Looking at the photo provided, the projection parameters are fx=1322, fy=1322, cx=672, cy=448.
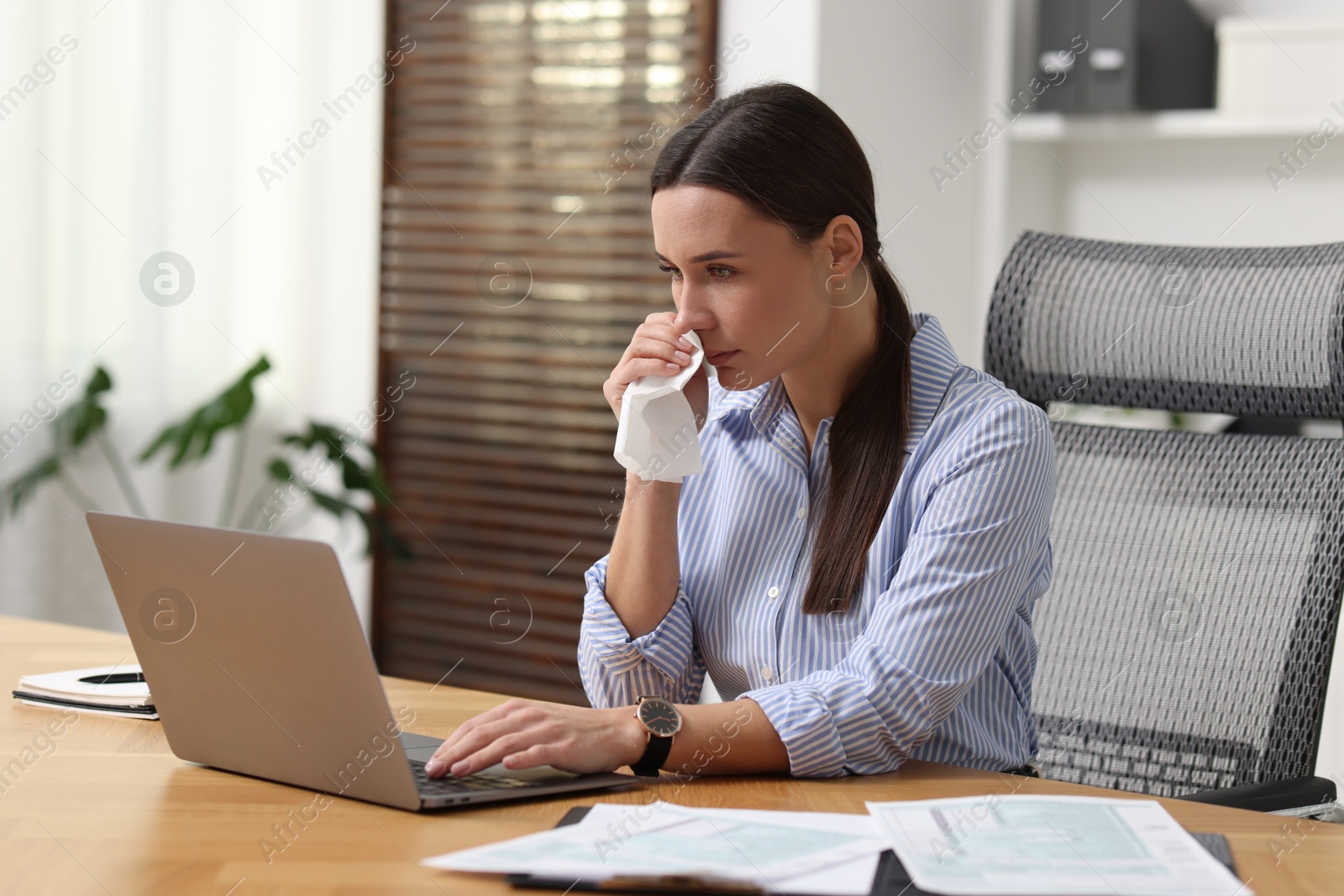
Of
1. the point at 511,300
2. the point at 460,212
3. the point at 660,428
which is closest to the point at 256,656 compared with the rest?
the point at 660,428

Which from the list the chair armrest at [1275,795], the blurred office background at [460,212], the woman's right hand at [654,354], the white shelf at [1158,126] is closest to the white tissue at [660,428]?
the woman's right hand at [654,354]

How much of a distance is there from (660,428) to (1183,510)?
0.65 m

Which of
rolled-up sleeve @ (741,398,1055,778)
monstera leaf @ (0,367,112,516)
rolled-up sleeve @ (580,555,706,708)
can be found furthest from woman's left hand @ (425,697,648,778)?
monstera leaf @ (0,367,112,516)

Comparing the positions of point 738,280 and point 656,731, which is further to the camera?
point 738,280

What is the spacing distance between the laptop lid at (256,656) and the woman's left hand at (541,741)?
0.24 ft

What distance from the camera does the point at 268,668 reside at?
0.99 meters

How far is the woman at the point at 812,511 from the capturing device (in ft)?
3.75

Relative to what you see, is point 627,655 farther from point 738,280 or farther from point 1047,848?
point 1047,848

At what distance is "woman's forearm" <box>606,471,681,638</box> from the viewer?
1371 mm

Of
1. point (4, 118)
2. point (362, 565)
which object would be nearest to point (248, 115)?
point (4, 118)

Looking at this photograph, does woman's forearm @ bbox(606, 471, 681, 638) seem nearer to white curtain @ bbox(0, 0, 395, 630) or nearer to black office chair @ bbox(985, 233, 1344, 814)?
black office chair @ bbox(985, 233, 1344, 814)

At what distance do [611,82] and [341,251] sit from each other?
92 centimetres

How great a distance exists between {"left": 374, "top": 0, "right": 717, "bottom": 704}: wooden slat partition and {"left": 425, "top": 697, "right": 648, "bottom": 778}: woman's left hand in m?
2.13

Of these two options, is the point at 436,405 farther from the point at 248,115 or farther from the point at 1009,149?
the point at 1009,149
